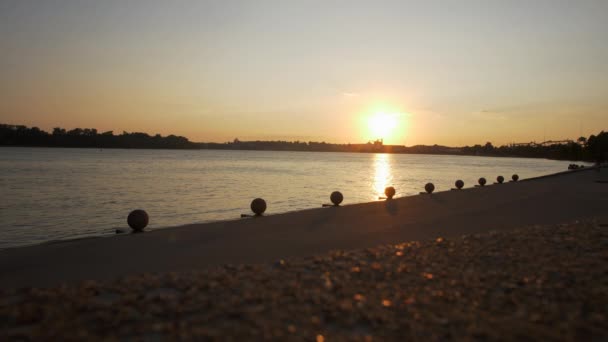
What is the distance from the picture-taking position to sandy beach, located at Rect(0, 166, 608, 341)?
390cm

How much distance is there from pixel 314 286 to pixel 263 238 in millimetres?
4377

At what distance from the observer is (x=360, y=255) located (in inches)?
269

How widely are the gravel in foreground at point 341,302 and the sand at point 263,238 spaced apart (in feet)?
4.14

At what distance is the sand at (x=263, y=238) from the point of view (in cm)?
686

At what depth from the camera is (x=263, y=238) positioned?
30.7 feet

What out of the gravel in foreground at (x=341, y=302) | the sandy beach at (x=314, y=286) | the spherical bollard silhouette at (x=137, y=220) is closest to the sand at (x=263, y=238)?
the sandy beach at (x=314, y=286)

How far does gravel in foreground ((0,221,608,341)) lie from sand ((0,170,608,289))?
1261 millimetres

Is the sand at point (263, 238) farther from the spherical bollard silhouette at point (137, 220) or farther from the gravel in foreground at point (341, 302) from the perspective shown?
the gravel in foreground at point (341, 302)

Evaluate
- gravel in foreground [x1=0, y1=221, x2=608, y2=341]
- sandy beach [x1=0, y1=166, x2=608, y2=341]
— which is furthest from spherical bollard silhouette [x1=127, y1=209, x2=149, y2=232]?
gravel in foreground [x1=0, y1=221, x2=608, y2=341]

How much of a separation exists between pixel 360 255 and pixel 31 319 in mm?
4668

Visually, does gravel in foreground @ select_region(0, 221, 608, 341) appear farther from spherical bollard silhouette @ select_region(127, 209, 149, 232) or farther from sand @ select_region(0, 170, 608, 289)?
spherical bollard silhouette @ select_region(127, 209, 149, 232)

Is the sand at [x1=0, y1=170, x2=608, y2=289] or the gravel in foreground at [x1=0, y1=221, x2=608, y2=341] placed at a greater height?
the gravel in foreground at [x1=0, y1=221, x2=608, y2=341]

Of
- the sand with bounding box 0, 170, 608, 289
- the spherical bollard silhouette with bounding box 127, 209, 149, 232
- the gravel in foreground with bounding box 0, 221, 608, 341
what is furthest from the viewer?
the spherical bollard silhouette with bounding box 127, 209, 149, 232

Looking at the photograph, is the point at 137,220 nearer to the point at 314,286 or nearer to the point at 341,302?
the point at 314,286
